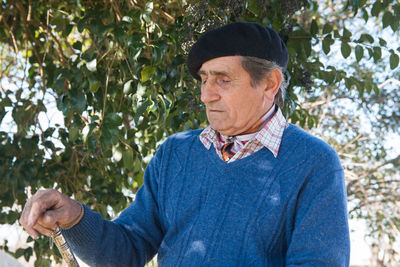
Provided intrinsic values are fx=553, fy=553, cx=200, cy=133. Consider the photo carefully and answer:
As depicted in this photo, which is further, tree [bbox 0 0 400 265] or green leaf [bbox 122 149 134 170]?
green leaf [bbox 122 149 134 170]

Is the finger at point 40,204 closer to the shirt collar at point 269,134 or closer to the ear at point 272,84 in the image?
the shirt collar at point 269,134

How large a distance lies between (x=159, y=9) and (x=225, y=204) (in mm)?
1413

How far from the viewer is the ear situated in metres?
1.80

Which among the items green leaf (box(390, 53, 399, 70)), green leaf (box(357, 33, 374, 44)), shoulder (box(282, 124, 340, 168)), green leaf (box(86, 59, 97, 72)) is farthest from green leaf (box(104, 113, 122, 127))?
green leaf (box(390, 53, 399, 70))

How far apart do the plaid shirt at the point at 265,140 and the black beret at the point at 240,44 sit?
196 mm

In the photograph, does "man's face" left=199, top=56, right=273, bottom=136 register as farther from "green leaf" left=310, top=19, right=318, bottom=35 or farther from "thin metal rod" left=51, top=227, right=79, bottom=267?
"green leaf" left=310, top=19, right=318, bottom=35

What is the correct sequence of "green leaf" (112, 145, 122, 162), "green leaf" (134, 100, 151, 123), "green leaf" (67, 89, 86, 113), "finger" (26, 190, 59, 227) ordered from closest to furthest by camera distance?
"finger" (26, 190, 59, 227), "green leaf" (134, 100, 151, 123), "green leaf" (67, 89, 86, 113), "green leaf" (112, 145, 122, 162)

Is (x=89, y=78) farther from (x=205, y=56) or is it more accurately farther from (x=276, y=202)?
(x=276, y=202)

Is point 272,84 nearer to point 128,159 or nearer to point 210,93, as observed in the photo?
point 210,93

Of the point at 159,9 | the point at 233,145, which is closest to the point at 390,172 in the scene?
the point at 159,9

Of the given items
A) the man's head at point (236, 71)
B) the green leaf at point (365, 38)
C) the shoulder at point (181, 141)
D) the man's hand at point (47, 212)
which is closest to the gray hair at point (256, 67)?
the man's head at point (236, 71)

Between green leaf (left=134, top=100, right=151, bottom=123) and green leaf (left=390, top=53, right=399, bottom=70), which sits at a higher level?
green leaf (left=390, top=53, right=399, bottom=70)

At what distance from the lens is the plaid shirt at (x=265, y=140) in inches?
67.0

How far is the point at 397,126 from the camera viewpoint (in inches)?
261
